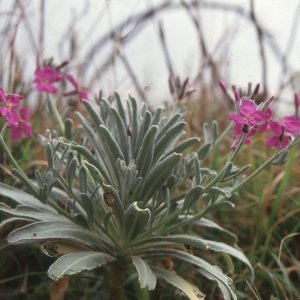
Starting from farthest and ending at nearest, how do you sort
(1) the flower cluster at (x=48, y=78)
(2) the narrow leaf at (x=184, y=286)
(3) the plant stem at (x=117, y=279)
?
(1) the flower cluster at (x=48, y=78), (3) the plant stem at (x=117, y=279), (2) the narrow leaf at (x=184, y=286)

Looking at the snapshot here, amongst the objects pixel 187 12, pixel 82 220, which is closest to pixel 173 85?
pixel 82 220

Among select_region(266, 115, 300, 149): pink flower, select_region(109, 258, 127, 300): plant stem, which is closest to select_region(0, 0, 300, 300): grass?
select_region(109, 258, 127, 300): plant stem

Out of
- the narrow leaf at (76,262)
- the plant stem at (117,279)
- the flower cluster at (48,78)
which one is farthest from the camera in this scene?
the flower cluster at (48,78)

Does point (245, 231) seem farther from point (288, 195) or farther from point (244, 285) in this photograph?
point (244, 285)

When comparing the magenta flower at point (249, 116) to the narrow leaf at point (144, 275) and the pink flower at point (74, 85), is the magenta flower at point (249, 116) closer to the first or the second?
the narrow leaf at point (144, 275)

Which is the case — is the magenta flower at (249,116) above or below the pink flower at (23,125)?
above

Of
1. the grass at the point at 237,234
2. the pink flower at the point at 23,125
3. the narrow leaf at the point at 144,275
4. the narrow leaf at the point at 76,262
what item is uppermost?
the pink flower at the point at 23,125

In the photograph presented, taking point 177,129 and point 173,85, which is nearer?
point 177,129

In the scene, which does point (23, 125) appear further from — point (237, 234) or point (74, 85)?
point (237, 234)

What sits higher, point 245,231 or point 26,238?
point 26,238

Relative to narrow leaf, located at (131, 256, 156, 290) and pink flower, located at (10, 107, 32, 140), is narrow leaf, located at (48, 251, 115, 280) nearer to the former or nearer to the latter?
narrow leaf, located at (131, 256, 156, 290)

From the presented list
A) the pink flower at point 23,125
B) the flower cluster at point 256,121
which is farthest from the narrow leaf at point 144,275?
the pink flower at point 23,125
